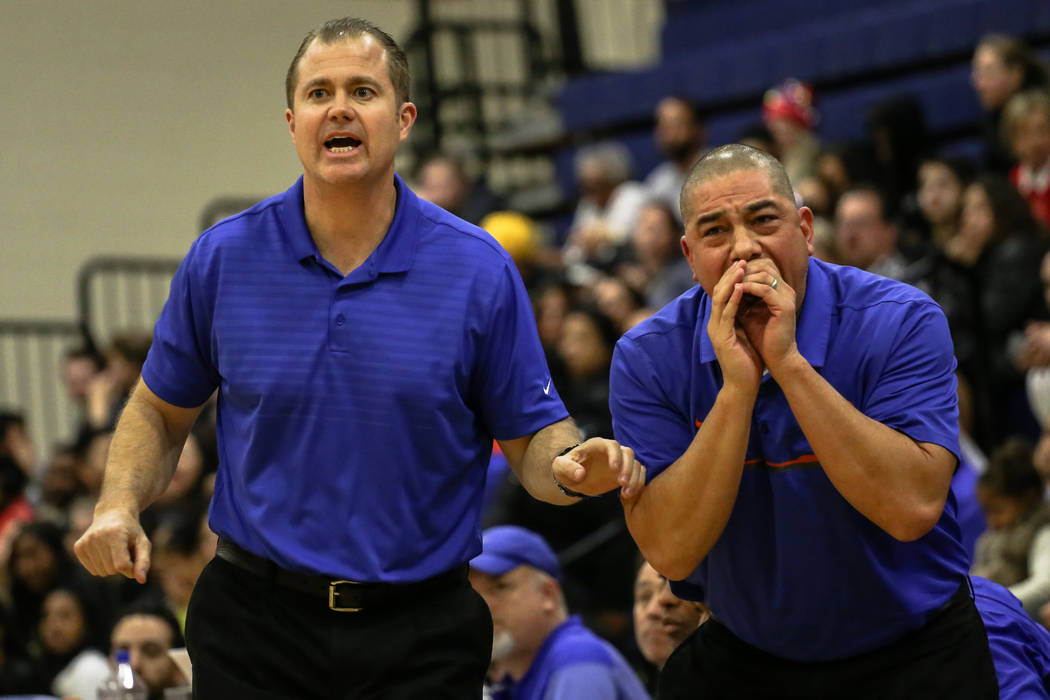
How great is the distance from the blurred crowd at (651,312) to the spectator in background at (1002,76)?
0.04 feet

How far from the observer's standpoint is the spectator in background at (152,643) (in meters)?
4.99

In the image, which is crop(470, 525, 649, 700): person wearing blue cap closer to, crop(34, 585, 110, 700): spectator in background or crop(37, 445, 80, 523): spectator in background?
crop(34, 585, 110, 700): spectator in background

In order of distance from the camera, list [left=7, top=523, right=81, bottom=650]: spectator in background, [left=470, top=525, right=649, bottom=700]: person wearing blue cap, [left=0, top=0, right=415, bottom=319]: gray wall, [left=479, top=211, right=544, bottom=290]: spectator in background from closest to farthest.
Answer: [left=470, top=525, right=649, bottom=700]: person wearing blue cap
[left=7, top=523, right=81, bottom=650]: spectator in background
[left=479, top=211, right=544, bottom=290]: spectator in background
[left=0, top=0, right=415, bottom=319]: gray wall

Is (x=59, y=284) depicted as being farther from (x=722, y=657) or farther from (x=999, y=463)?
(x=722, y=657)

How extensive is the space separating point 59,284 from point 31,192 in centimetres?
74

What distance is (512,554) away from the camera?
414 centimetres

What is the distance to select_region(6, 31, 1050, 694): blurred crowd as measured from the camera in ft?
18.0

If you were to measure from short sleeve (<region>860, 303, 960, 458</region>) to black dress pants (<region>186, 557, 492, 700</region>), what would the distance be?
0.85 meters

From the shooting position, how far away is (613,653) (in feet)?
13.2

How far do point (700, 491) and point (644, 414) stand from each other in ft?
0.86

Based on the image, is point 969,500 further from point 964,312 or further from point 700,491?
point 700,491

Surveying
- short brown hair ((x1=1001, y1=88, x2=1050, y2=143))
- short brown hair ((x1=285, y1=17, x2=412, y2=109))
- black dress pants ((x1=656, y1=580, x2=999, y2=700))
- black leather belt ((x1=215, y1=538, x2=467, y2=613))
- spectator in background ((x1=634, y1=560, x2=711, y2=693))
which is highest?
short brown hair ((x1=285, y1=17, x2=412, y2=109))

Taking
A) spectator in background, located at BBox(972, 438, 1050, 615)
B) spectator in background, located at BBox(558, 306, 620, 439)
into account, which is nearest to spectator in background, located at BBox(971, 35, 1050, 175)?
spectator in background, located at BBox(558, 306, 620, 439)

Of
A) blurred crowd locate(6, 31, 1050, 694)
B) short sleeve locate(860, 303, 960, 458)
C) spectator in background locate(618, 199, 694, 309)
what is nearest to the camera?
short sleeve locate(860, 303, 960, 458)
